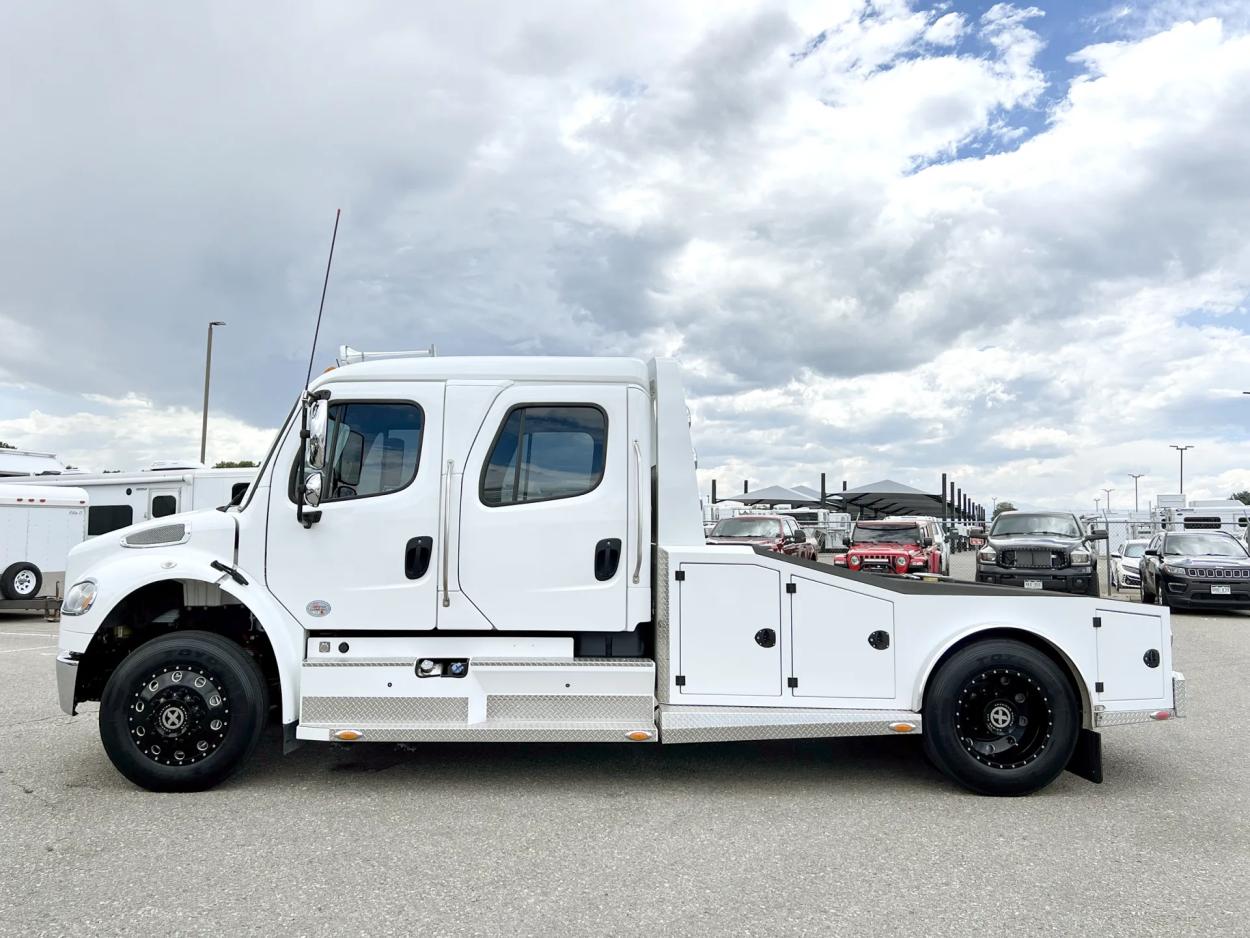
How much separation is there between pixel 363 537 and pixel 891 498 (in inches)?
1299

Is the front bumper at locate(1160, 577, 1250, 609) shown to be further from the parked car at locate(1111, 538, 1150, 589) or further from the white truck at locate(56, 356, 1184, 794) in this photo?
the white truck at locate(56, 356, 1184, 794)

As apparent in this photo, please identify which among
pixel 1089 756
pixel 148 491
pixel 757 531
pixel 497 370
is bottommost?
pixel 1089 756

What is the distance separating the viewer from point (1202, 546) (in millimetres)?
17672

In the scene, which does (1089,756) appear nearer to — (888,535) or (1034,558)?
(1034,558)

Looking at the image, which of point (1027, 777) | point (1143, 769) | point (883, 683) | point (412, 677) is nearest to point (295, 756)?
point (412, 677)

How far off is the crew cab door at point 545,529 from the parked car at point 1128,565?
19.6m

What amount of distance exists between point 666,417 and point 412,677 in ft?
7.32

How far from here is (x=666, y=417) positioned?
19.1ft

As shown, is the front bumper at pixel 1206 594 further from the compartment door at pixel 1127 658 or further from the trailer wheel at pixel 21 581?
the trailer wheel at pixel 21 581

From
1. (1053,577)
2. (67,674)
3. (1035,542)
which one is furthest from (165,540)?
(1035,542)

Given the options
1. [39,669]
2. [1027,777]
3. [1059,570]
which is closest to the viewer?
[1027,777]

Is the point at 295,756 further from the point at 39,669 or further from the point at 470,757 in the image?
the point at 39,669

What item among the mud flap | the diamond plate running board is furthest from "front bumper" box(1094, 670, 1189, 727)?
the diamond plate running board

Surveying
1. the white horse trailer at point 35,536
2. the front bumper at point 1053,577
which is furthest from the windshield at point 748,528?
the white horse trailer at point 35,536
